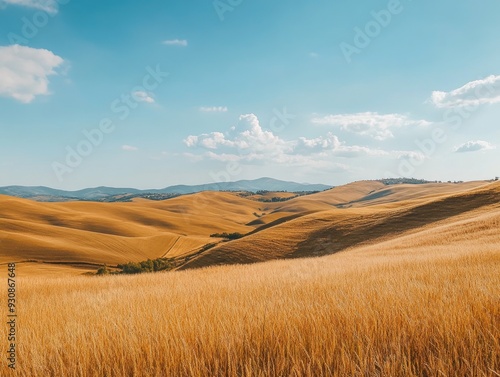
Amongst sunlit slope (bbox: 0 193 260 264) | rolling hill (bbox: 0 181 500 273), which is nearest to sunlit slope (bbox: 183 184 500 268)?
rolling hill (bbox: 0 181 500 273)

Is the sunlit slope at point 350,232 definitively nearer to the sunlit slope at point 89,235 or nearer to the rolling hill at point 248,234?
the rolling hill at point 248,234

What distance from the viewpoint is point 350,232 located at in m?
50.0

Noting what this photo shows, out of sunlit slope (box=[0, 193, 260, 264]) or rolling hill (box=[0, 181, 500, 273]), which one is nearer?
rolling hill (box=[0, 181, 500, 273])

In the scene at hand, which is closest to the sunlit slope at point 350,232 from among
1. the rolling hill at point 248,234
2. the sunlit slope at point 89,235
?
the rolling hill at point 248,234

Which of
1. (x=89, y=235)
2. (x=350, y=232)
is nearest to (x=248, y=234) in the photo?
(x=350, y=232)

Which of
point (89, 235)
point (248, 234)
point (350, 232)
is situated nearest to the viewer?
point (350, 232)

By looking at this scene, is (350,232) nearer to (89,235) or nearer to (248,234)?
(248,234)

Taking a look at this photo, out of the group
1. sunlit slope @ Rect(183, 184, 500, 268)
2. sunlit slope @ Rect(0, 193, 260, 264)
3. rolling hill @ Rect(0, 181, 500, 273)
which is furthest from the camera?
sunlit slope @ Rect(0, 193, 260, 264)

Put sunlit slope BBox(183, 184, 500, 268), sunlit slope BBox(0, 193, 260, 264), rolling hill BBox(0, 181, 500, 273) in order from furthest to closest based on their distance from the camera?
sunlit slope BBox(0, 193, 260, 264) < rolling hill BBox(0, 181, 500, 273) < sunlit slope BBox(183, 184, 500, 268)

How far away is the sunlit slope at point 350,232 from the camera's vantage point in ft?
146

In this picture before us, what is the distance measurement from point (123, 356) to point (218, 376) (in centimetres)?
91

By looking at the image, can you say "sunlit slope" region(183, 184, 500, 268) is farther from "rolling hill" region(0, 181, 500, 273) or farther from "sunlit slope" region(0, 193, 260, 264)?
"sunlit slope" region(0, 193, 260, 264)

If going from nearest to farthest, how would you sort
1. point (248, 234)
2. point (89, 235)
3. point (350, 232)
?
1. point (350, 232)
2. point (248, 234)
3. point (89, 235)

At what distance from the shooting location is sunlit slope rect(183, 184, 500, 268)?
44.4 m
